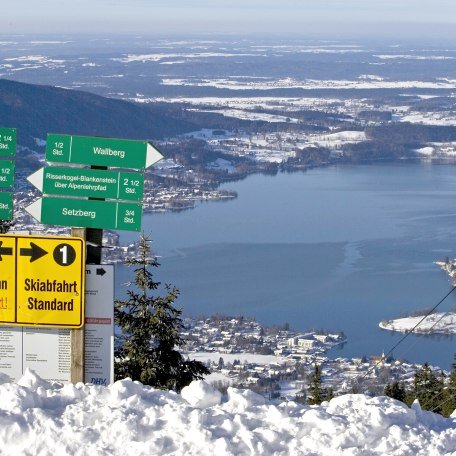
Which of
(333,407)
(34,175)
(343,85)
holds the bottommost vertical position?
(343,85)

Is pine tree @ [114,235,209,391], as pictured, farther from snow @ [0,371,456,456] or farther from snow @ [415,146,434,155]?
snow @ [415,146,434,155]

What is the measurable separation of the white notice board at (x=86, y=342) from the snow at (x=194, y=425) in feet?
2.21

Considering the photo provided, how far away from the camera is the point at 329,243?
40.6m

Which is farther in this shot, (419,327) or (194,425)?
(419,327)

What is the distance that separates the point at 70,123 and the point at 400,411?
63.4 metres

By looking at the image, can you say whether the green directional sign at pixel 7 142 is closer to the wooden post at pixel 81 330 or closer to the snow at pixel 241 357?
the wooden post at pixel 81 330

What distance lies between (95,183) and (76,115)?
6259cm

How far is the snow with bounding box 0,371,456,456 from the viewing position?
448cm

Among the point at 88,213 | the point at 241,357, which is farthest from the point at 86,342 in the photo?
the point at 241,357

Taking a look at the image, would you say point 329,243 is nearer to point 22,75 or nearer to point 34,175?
point 34,175

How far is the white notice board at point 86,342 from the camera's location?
18.6 feet

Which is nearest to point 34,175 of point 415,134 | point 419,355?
point 419,355

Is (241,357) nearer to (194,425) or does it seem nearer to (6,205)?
(6,205)

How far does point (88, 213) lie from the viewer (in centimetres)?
571
